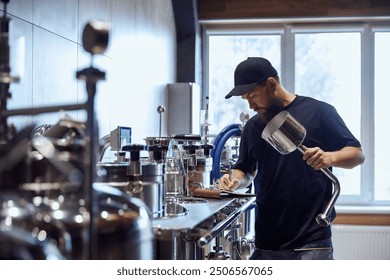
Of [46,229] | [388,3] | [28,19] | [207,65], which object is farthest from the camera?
[207,65]

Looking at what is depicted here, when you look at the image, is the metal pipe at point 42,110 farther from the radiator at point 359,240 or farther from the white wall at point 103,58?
the radiator at point 359,240

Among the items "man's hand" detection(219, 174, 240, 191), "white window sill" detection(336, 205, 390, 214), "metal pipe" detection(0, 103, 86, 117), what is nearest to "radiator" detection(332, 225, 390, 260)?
"white window sill" detection(336, 205, 390, 214)

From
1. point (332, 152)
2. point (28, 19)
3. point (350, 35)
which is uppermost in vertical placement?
point (350, 35)

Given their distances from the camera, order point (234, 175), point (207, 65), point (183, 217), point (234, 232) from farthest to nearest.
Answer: point (207, 65), point (234, 232), point (234, 175), point (183, 217)

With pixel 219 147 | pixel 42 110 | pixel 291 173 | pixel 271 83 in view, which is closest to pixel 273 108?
pixel 271 83

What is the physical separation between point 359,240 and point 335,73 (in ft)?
3.75

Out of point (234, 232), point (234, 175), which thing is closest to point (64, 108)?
point (234, 175)

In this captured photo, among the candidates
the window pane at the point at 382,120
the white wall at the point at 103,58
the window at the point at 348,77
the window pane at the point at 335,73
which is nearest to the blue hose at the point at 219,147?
the white wall at the point at 103,58

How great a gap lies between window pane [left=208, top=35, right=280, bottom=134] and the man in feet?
8.01

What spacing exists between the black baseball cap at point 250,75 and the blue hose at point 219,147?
743 millimetres

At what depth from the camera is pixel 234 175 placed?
5.82 ft

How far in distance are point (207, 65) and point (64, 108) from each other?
140 inches

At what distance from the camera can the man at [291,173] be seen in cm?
158
